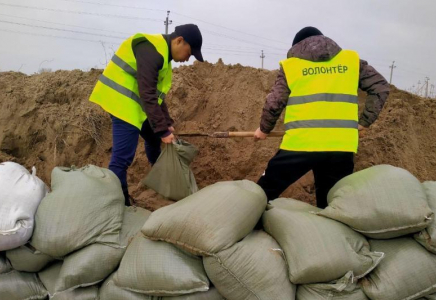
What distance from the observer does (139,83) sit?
291 cm

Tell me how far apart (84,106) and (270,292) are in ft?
9.85

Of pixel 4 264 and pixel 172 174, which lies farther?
pixel 172 174

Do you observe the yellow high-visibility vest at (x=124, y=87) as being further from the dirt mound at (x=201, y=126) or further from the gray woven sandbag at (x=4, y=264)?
the gray woven sandbag at (x=4, y=264)

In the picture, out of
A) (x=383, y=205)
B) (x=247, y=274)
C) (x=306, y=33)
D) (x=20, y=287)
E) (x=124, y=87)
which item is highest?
(x=306, y=33)

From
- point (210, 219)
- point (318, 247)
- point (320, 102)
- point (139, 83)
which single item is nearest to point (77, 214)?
point (210, 219)

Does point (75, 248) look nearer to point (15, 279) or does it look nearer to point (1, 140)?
point (15, 279)

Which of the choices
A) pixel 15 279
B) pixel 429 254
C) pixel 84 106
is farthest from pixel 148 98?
pixel 429 254

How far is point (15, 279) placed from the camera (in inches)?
97.7

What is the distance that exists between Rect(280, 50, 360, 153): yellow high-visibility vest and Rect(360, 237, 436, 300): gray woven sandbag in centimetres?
75

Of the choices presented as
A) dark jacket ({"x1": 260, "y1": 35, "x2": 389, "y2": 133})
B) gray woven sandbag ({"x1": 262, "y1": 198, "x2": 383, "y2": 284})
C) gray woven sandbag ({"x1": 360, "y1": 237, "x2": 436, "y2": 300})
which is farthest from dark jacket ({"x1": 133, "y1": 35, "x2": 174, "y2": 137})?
gray woven sandbag ({"x1": 360, "y1": 237, "x2": 436, "y2": 300})

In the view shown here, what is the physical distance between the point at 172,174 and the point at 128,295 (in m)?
0.96

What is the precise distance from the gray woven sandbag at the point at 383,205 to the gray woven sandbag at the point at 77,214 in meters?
1.23

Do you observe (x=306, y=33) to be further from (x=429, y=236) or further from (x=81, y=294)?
(x=81, y=294)

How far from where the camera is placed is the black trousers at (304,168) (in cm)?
272
